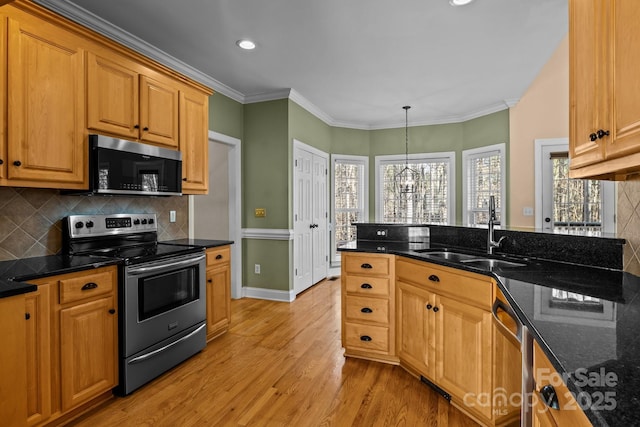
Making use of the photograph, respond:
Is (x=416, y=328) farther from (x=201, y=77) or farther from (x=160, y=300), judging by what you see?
(x=201, y=77)

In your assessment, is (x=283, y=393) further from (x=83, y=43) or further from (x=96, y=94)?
(x=83, y=43)

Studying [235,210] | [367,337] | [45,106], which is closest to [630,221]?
A: [367,337]

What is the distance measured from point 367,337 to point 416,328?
0.47 m

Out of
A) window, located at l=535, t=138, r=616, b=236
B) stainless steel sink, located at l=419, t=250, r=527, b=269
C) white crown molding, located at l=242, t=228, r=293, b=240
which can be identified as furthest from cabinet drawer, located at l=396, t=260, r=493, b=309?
window, located at l=535, t=138, r=616, b=236

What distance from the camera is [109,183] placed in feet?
7.83

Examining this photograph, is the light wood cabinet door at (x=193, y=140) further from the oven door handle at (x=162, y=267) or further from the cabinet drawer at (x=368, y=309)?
the cabinet drawer at (x=368, y=309)

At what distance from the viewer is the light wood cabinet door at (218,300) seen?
3.03 meters

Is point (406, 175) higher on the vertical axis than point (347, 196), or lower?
higher

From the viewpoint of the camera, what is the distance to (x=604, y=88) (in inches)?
46.1

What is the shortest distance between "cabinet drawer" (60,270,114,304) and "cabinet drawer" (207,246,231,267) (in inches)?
36.1

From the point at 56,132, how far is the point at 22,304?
1.07 meters

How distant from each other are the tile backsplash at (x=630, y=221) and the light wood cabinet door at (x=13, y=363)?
2.95 m

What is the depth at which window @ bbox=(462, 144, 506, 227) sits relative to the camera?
17.1 ft

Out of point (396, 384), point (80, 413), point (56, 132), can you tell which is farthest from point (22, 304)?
point (396, 384)
